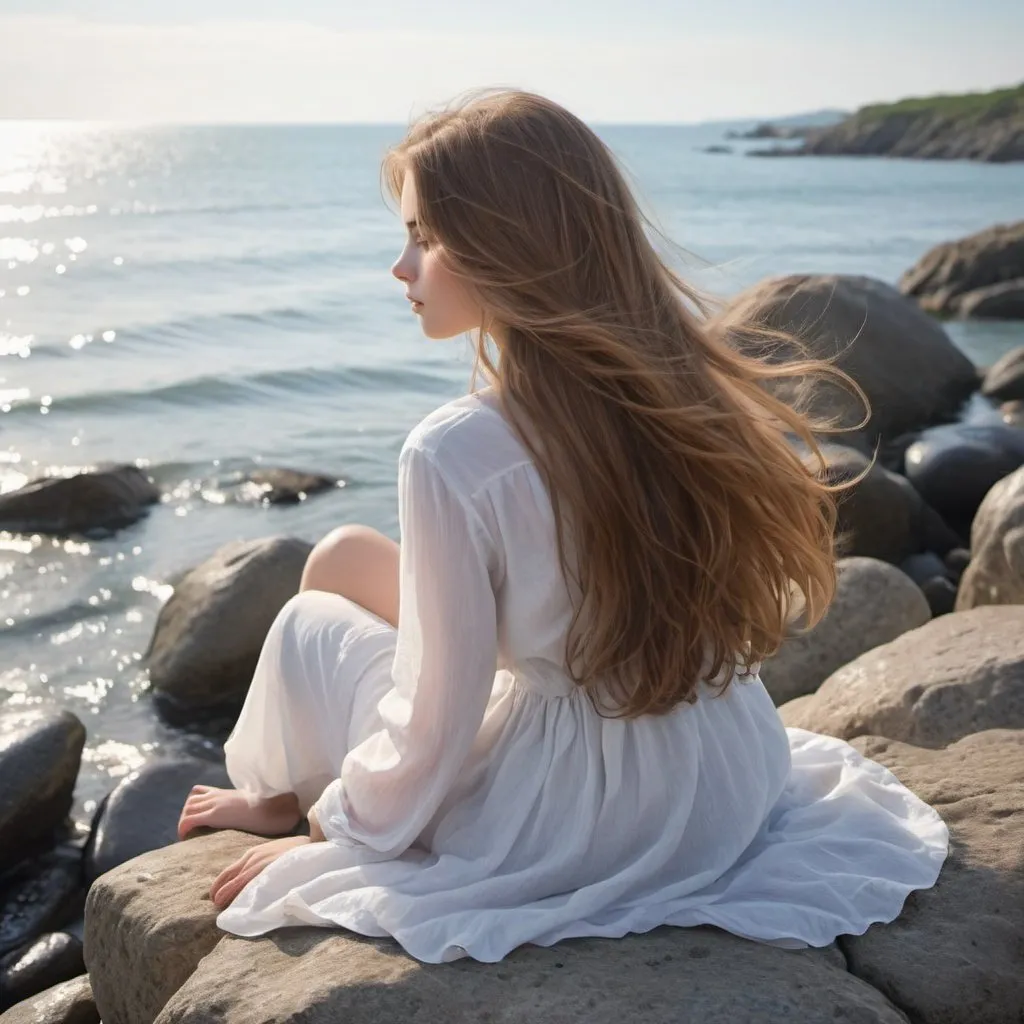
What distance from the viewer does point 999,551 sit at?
5496 mm

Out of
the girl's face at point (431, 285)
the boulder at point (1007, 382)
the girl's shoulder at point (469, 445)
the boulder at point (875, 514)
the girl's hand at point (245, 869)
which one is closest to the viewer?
the girl's shoulder at point (469, 445)

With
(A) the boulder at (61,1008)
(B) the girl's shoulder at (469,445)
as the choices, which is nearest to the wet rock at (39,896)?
(A) the boulder at (61,1008)

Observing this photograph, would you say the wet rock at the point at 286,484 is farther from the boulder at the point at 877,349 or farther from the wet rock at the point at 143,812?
the wet rock at the point at 143,812

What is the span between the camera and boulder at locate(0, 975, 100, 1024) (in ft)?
12.0

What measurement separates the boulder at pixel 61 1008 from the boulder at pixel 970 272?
16602mm

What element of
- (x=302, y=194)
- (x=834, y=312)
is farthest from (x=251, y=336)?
(x=302, y=194)

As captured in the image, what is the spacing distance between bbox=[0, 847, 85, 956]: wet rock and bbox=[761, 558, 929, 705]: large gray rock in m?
2.73

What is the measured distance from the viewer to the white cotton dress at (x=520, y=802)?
2.48 meters

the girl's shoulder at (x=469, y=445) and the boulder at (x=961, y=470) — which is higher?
the girl's shoulder at (x=469, y=445)

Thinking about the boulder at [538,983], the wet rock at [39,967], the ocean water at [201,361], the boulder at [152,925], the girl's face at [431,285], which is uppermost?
the girl's face at [431,285]

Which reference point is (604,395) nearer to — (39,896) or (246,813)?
(246,813)

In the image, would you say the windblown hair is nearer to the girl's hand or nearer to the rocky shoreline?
the rocky shoreline

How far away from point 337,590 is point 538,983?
4.25 ft

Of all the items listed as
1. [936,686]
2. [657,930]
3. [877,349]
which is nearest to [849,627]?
[936,686]
